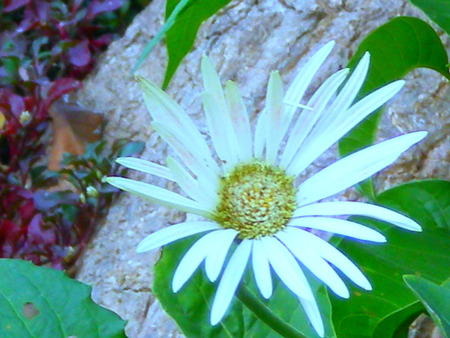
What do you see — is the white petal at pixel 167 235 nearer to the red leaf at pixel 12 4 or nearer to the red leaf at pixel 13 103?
the red leaf at pixel 13 103

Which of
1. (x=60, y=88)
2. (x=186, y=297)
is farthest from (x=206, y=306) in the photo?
(x=60, y=88)

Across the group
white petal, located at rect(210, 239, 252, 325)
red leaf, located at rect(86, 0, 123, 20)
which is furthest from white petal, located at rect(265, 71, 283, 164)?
red leaf, located at rect(86, 0, 123, 20)

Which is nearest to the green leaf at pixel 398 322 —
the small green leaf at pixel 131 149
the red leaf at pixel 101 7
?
the small green leaf at pixel 131 149

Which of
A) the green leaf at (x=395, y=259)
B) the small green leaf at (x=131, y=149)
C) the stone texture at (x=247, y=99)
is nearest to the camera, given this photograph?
the green leaf at (x=395, y=259)

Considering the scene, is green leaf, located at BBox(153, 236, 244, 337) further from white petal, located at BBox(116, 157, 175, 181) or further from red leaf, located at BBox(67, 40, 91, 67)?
red leaf, located at BBox(67, 40, 91, 67)

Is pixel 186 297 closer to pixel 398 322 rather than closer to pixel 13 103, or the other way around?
pixel 398 322

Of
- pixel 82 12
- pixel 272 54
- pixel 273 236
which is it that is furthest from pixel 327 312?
pixel 82 12

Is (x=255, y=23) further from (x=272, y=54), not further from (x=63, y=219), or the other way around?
(x=63, y=219)
